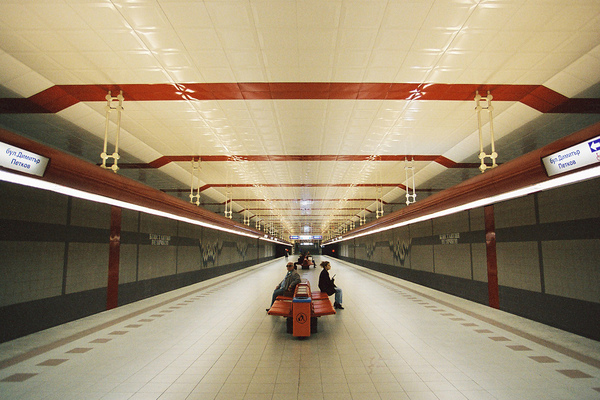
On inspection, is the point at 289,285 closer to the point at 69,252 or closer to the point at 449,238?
the point at 69,252

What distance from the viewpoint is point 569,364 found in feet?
14.3

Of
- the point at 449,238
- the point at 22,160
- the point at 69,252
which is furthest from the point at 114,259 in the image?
the point at 449,238

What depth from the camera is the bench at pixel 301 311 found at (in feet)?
18.5

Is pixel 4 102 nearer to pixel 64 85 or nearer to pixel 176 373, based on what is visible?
pixel 64 85

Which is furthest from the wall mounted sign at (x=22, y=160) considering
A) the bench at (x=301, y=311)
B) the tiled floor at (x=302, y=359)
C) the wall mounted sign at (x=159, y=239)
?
the wall mounted sign at (x=159, y=239)

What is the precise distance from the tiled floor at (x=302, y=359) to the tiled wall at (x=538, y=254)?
60 centimetres

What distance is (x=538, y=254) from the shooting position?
21.9 ft

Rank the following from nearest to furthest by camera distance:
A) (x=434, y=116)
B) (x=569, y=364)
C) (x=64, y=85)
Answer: (x=569, y=364) < (x=64, y=85) < (x=434, y=116)

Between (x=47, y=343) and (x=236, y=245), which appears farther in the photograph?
(x=236, y=245)

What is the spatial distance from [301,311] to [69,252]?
5325 millimetres

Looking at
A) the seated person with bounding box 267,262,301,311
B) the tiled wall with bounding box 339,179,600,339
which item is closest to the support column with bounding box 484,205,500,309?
the tiled wall with bounding box 339,179,600,339

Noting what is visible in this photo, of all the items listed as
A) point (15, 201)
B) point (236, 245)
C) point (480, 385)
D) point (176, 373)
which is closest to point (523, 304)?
point (480, 385)

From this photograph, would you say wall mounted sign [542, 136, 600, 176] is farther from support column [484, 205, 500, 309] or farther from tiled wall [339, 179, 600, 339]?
support column [484, 205, 500, 309]

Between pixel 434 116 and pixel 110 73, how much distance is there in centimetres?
572
